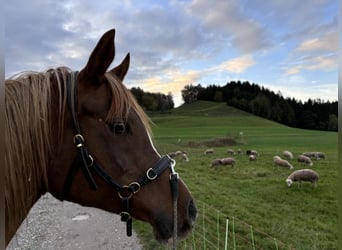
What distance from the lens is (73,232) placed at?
723cm

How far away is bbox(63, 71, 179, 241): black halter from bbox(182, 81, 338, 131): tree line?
44.1 m

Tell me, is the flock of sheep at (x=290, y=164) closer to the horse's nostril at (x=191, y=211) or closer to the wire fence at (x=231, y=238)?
the wire fence at (x=231, y=238)

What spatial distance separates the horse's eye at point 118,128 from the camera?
1.61 m

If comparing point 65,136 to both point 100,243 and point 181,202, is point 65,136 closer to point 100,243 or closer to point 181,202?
point 181,202

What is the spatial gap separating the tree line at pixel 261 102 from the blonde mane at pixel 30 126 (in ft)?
145

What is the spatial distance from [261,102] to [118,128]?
2827 inches

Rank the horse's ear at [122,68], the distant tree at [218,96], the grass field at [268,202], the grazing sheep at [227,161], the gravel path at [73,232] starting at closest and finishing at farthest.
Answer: the horse's ear at [122,68]
the gravel path at [73,232]
the grass field at [268,202]
the grazing sheep at [227,161]
the distant tree at [218,96]

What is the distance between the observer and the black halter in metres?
1.59

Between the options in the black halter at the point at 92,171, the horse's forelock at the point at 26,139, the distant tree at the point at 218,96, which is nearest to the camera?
the horse's forelock at the point at 26,139

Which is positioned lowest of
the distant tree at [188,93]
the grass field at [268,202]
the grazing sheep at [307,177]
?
the grass field at [268,202]

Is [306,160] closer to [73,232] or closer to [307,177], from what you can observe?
[307,177]

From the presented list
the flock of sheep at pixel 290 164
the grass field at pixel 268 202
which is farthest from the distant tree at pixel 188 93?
the grass field at pixel 268 202

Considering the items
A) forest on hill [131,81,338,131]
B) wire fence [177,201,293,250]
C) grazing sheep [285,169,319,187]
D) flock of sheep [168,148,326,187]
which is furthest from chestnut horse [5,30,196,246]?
forest on hill [131,81,338,131]

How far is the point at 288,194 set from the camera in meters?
11.7
